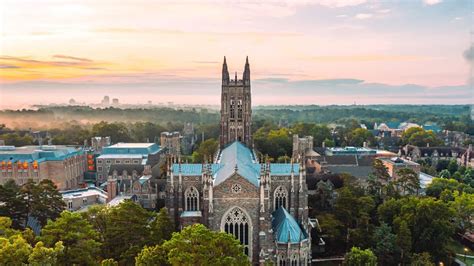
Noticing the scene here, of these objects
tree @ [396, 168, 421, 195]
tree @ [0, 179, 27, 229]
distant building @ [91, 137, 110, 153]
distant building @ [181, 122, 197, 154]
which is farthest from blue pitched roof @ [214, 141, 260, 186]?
distant building @ [181, 122, 197, 154]

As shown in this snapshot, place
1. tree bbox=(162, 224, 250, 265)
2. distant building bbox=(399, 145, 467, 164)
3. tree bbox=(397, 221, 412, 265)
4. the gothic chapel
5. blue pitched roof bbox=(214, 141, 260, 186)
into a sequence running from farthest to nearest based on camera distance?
distant building bbox=(399, 145, 467, 164), tree bbox=(397, 221, 412, 265), blue pitched roof bbox=(214, 141, 260, 186), the gothic chapel, tree bbox=(162, 224, 250, 265)

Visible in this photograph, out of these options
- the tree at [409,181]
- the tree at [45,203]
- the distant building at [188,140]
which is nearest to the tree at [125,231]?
the tree at [45,203]

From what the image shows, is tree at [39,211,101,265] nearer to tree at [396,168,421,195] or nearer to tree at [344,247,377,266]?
tree at [344,247,377,266]

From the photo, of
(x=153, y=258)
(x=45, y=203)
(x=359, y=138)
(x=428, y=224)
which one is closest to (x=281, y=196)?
(x=428, y=224)

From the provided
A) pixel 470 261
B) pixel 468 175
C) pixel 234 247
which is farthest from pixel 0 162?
pixel 468 175

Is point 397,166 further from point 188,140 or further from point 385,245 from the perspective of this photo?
point 188,140

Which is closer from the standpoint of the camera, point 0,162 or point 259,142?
point 0,162

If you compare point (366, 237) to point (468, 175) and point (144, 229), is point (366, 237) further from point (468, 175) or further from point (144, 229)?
point (468, 175)
